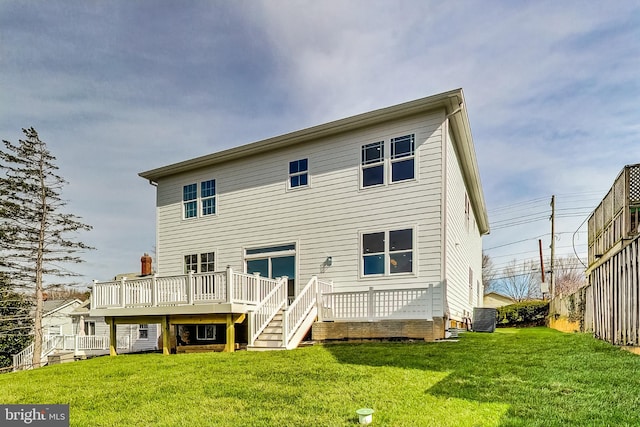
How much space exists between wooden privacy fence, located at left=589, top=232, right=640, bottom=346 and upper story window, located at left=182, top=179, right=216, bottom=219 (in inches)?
460

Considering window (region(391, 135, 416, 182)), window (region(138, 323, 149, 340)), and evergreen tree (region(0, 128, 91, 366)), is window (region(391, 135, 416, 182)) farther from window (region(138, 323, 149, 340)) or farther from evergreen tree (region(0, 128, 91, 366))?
evergreen tree (region(0, 128, 91, 366))

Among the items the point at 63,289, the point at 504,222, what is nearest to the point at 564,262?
the point at 504,222

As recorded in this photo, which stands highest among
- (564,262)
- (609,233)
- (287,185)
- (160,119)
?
(160,119)

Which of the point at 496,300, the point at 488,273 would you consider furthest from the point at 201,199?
the point at 488,273

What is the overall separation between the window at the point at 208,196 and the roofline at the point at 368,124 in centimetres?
68

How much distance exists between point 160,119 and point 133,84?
2.21 metres

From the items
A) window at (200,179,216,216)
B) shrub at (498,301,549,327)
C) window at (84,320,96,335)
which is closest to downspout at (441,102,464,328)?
window at (200,179,216,216)

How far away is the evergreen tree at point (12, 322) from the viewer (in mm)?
23266

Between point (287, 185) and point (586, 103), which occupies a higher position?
point (586, 103)

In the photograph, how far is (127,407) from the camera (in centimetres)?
482

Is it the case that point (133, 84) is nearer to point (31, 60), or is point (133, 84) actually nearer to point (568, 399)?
point (31, 60)

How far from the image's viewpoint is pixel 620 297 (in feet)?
22.6

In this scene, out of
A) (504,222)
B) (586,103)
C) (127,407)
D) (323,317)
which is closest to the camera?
(127,407)

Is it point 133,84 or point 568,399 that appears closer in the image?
point 568,399
